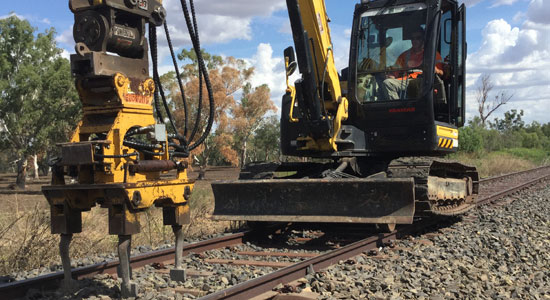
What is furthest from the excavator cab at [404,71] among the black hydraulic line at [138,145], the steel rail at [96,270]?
the black hydraulic line at [138,145]

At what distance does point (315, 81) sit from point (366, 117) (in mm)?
1107

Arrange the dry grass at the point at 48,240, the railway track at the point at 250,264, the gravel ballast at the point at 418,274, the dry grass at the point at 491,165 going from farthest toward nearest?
the dry grass at the point at 491,165, the dry grass at the point at 48,240, the gravel ballast at the point at 418,274, the railway track at the point at 250,264

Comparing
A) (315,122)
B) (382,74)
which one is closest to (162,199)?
(315,122)

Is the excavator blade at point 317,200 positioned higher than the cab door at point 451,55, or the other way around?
the cab door at point 451,55

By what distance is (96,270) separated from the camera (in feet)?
18.2

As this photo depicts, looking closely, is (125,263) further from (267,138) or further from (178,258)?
(267,138)

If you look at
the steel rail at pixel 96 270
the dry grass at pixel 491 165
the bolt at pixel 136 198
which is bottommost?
the dry grass at pixel 491 165

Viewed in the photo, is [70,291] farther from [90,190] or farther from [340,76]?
[340,76]

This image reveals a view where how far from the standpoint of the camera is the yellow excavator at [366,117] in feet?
25.9

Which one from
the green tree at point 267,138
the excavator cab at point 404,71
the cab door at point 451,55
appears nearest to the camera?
the excavator cab at point 404,71

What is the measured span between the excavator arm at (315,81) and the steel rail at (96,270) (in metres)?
2.01

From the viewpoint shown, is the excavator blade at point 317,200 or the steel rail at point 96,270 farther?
the excavator blade at point 317,200

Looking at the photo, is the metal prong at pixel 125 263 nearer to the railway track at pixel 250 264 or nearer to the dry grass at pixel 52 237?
the railway track at pixel 250 264

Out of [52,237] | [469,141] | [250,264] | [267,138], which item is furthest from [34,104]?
[267,138]
